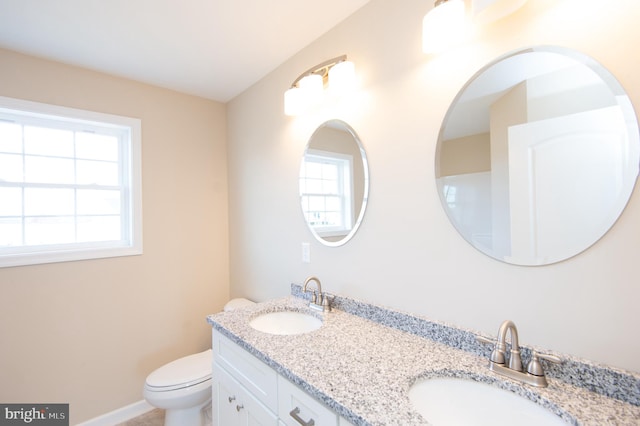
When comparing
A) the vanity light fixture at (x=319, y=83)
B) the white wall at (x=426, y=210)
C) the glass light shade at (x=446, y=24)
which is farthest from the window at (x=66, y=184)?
the glass light shade at (x=446, y=24)

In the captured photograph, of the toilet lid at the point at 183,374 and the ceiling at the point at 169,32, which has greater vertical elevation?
the ceiling at the point at 169,32

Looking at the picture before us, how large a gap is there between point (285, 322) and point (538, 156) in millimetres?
1386

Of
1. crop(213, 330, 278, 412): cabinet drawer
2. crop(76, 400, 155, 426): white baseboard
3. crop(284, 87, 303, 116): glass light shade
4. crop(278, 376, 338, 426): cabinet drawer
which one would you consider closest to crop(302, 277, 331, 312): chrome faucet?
crop(213, 330, 278, 412): cabinet drawer

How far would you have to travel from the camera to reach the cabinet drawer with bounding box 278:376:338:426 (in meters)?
0.86

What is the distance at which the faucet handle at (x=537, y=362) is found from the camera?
85 centimetres

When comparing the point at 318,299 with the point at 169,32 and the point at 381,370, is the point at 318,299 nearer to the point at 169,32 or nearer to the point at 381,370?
the point at 381,370

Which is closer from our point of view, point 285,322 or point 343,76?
point 343,76

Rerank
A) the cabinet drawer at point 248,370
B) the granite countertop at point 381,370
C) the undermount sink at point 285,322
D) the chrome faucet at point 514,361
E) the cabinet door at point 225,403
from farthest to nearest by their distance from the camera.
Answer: the undermount sink at point 285,322 < the cabinet door at point 225,403 < the cabinet drawer at point 248,370 < the chrome faucet at point 514,361 < the granite countertop at point 381,370

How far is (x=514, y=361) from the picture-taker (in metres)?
0.89

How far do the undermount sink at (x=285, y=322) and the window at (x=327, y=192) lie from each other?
0.48 metres

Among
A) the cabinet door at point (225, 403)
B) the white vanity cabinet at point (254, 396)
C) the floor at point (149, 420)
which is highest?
the white vanity cabinet at point (254, 396)

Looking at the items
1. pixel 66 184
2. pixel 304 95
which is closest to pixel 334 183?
pixel 304 95

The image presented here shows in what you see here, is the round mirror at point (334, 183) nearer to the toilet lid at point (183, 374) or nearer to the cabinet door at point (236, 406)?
the cabinet door at point (236, 406)

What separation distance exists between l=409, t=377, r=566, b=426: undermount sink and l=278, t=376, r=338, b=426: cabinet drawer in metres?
0.26
